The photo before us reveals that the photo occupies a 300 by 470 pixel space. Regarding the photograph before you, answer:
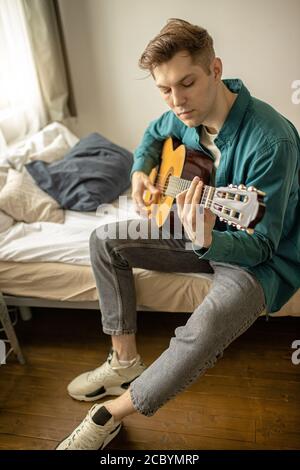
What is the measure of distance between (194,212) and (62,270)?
66cm

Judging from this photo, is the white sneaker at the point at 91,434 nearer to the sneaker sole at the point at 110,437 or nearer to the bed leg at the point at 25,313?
the sneaker sole at the point at 110,437

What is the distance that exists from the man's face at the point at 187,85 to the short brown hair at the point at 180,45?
13 millimetres

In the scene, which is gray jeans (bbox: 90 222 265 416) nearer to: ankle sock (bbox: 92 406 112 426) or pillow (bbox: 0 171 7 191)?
ankle sock (bbox: 92 406 112 426)

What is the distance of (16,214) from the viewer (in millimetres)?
1510

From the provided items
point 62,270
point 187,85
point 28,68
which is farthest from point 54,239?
point 28,68

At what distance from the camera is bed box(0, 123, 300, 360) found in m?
1.28

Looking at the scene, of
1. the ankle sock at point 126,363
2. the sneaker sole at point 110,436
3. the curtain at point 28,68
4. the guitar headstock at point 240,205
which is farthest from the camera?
the curtain at point 28,68

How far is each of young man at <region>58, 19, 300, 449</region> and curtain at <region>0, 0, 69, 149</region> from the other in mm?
1104

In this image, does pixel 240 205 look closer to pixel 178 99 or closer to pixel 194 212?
pixel 194 212

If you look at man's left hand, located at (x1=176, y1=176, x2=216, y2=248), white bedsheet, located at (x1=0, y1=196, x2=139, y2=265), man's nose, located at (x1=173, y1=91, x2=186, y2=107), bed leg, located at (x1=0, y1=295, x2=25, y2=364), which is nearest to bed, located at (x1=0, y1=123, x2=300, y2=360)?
white bedsheet, located at (x1=0, y1=196, x2=139, y2=265)

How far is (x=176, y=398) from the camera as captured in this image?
129cm

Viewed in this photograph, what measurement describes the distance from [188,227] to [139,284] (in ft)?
1.44

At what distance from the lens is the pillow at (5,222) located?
4.80 ft

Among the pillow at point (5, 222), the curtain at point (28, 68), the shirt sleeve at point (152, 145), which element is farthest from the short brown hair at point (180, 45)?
the curtain at point (28, 68)
